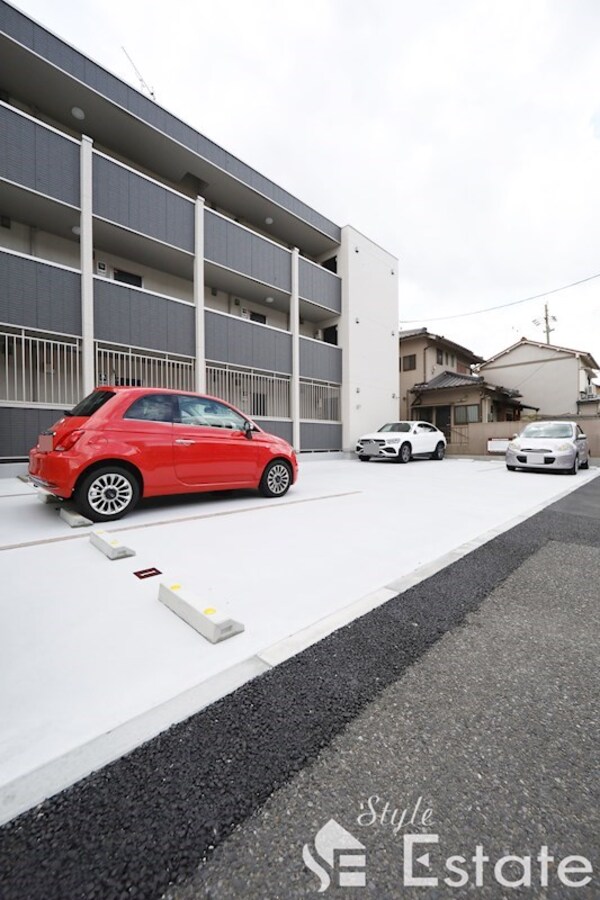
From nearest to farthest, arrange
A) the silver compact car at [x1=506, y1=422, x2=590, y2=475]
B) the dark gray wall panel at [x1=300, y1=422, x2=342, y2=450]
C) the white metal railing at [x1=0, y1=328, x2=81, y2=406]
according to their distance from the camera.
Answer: the white metal railing at [x1=0, y1=328, x2=81, y2=406]
the silver compact car at [x1=506, y1=422, x2=590, y2=475]
the dark gray wall panel at [x1=300, y1=422, x2=342, y2=450]

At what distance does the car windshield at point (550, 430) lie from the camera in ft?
32.0

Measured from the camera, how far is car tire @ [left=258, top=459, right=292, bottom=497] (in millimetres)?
5367

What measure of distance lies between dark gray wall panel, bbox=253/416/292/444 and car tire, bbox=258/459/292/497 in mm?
5750

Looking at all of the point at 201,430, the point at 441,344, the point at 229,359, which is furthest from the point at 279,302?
the point at 441,344

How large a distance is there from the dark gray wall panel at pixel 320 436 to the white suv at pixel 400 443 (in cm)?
126

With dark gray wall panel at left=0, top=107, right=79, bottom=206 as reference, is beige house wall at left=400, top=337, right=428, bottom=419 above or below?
below

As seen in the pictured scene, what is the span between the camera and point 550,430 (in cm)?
1003

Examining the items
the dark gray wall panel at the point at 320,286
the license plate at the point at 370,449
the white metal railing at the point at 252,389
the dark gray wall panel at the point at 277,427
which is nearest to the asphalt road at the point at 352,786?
the white metal railing at the point at 252,389

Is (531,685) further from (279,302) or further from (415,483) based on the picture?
(279,302)

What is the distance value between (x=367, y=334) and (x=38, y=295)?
1079 cm

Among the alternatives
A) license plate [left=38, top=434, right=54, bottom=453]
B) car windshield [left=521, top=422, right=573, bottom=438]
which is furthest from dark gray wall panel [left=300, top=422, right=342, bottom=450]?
license plate [left=38, top=434, right=54, bottom=453]

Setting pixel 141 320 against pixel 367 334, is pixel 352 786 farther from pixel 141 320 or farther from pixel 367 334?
pixel 367 334

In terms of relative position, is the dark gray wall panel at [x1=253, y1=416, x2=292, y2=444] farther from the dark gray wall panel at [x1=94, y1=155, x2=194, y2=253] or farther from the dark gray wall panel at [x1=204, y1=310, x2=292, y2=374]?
the dark gray wall panel at [x1=94, y1=155, x2=194, y2=253]

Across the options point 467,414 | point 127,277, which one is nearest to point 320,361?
point 127,277
